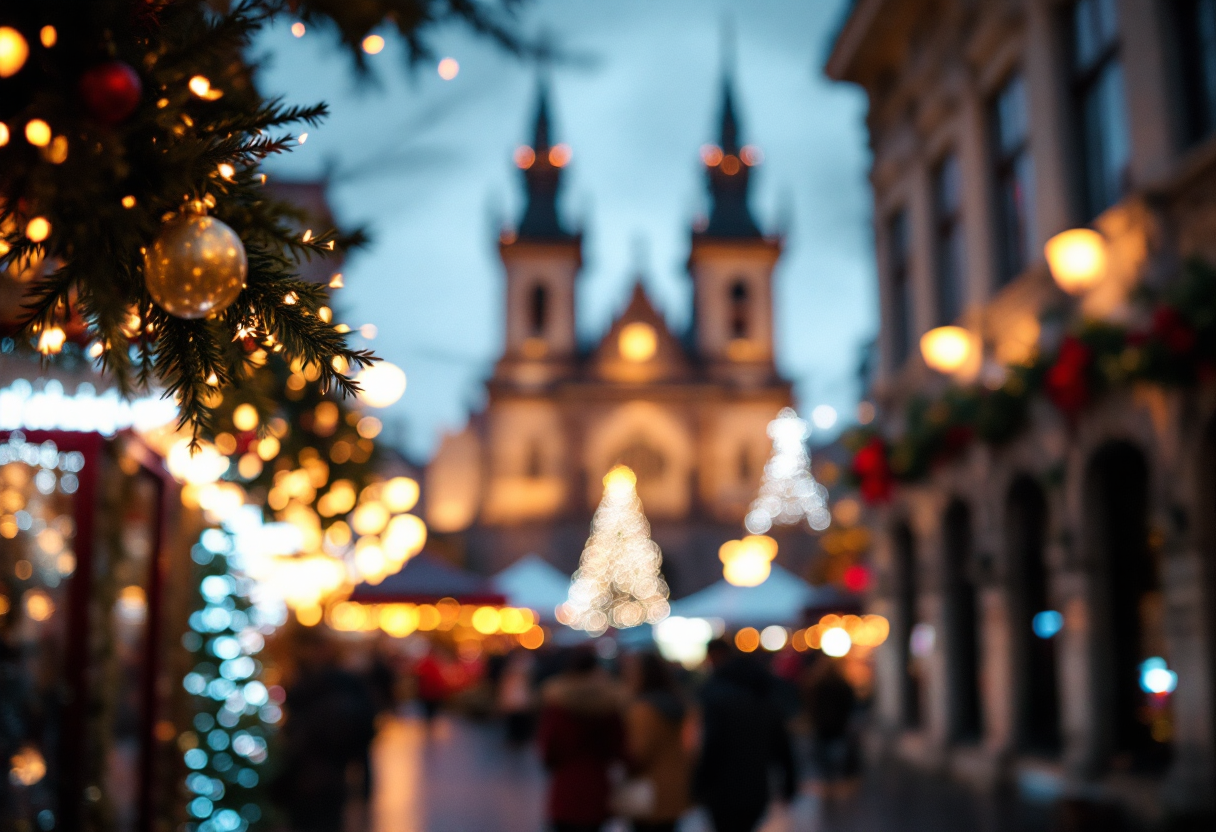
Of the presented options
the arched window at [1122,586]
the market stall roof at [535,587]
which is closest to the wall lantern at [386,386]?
the arched window at [1122,586]

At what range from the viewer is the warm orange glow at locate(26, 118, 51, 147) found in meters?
1.75

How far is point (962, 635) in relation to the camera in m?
14.8

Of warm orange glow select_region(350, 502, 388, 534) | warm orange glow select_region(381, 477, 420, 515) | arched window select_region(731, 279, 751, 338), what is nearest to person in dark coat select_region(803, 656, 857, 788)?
warm orange glow select_region(381, 477, 420, 515)

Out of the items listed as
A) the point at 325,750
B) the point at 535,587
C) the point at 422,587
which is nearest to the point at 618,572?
the point at 535,587

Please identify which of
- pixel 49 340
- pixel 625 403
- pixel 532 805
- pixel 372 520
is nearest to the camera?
pixel 49 340

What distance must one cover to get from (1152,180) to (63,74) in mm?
9620

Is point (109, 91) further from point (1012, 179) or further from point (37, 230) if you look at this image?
point (1012, 179)

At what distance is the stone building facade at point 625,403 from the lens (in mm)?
46531

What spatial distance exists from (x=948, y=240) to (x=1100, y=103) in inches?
177

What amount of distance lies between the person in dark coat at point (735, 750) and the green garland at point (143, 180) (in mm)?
4641

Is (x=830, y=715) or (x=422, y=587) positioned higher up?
(x=422, y=587)

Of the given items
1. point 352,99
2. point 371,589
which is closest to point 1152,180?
point 352,99

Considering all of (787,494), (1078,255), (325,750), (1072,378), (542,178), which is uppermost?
(542,178)

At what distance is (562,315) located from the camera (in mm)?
48250
